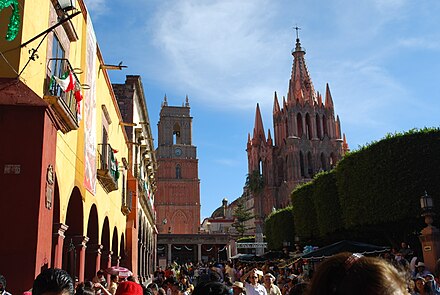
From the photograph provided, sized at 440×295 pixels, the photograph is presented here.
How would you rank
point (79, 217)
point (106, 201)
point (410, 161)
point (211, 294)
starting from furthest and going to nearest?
point (410, 161), point (106, 201), point (79, 217), point (211, 294)

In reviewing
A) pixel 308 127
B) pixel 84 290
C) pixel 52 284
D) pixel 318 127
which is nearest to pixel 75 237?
pixel 84 290

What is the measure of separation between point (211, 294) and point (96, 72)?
13752 millimetres

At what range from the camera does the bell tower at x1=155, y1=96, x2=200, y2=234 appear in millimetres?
88250

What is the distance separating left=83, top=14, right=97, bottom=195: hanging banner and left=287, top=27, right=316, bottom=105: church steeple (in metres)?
71.6

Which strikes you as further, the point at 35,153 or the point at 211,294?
the point at 35,153

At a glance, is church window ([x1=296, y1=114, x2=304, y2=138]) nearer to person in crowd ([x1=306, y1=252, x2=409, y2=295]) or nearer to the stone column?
the stone column

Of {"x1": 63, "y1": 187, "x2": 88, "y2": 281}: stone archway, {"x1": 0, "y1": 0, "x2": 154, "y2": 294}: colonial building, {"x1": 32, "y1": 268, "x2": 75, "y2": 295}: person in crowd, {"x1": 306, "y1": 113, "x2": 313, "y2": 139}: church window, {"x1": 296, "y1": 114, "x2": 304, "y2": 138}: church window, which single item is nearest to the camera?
{"x1": 32, "y1": 268, "x2": 75, "y2": 295}: person in crowd

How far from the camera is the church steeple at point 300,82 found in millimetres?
85250

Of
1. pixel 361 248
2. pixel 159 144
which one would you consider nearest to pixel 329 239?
pixel 361 248

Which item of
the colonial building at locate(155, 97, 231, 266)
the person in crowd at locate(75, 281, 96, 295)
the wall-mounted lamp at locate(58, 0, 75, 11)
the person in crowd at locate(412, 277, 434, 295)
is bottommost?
the person in crowd at locate(412, 277, 434, 295)

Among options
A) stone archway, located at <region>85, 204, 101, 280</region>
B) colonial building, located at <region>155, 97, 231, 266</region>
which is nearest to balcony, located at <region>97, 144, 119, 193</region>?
stone archway, located at <region>85, 204, 101, 280</region>

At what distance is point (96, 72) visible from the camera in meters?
16.1

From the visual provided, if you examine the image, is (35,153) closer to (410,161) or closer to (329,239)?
(410,161)

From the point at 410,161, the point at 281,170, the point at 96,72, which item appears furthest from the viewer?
the point at 281,170
